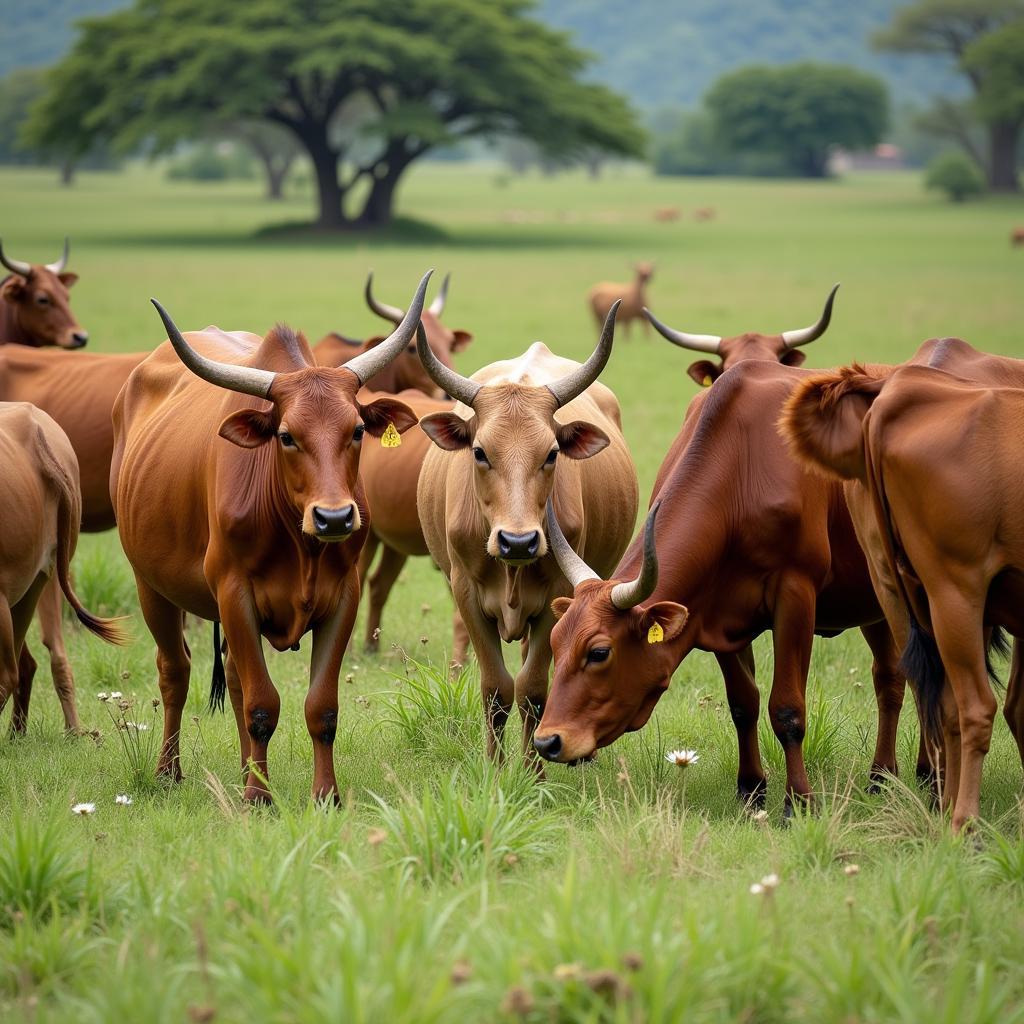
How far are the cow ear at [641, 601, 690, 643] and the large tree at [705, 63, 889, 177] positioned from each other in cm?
9181

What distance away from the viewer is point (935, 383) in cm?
579

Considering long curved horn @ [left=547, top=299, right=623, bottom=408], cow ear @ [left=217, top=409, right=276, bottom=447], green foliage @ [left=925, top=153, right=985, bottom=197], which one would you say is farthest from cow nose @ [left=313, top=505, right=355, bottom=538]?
green foliage @ [left=925, top=153, right=985, bottom=197]

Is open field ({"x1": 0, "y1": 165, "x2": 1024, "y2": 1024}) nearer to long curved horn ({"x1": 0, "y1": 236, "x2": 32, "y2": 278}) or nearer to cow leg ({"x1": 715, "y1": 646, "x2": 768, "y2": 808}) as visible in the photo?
cow leg ({"x1": 715, "y1": 646, "x2": 768, "y2": 808})

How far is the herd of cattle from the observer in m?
5.58

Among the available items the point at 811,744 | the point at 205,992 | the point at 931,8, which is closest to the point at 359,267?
the point at 811,744

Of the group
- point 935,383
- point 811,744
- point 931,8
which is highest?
point 931,8

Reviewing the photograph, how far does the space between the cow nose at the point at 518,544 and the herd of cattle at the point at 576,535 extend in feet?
0.03

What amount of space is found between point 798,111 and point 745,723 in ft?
301

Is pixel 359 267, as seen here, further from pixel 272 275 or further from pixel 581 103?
pixel 581 103

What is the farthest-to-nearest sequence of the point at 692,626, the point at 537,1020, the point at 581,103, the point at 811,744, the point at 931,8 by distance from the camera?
the point at 931,8 → the point at 581,103 → the point at 811,744 → the point at 692,626 → the point at 537,1020

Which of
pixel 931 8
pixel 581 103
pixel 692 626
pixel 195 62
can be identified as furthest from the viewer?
pixel 931 8

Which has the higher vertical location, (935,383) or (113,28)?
(113,28)

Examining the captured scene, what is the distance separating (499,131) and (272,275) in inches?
620

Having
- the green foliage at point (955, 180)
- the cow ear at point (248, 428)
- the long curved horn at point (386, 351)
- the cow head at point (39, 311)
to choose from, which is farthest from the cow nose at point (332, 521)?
the green foliage at point (955, 180)
